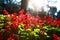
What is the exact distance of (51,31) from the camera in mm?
5969

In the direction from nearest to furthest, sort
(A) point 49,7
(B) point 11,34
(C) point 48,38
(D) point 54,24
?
(B) point 11,34, (C) point 48,38, (D) point 54,24, (A) point 49,7

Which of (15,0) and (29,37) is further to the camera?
(15,0)

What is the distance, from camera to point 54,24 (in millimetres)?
6738

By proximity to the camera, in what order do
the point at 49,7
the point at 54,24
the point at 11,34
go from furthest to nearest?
→ the point at 49,7
the point at 54,24
the point at 11,34

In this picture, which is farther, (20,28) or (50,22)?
(50,22)

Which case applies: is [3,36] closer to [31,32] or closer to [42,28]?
[31,32]

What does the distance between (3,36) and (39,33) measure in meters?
1.00

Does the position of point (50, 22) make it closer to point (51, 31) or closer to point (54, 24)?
point (54, 24)

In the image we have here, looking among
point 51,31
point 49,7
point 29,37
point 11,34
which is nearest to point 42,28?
point 51,31

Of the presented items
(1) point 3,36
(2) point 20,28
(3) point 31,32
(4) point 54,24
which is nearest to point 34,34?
(3) point 31,32

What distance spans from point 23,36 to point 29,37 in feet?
0.63

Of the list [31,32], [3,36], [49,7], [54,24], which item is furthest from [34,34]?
[49,7]

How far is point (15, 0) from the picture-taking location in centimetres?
2227

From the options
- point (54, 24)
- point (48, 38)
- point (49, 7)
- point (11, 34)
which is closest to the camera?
point (11, 34)
